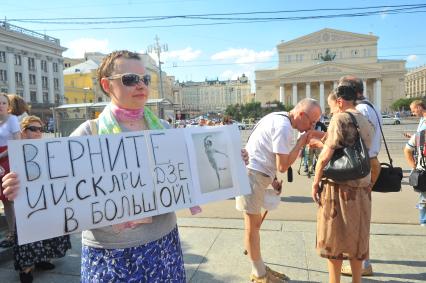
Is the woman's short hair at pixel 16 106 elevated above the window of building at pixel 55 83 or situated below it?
below

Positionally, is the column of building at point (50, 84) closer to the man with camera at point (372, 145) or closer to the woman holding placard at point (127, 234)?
the man with camera at point (372, 145)

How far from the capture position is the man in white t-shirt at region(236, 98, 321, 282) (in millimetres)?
3119

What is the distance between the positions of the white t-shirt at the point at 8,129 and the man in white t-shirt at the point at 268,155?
107 inches

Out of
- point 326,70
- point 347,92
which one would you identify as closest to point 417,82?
point 326,70

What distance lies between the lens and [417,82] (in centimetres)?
12888

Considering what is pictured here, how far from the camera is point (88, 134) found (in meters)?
2.04

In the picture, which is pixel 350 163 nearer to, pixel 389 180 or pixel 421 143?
pixel 389 180

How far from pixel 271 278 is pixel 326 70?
283 feet

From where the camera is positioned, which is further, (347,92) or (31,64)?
(31,64)

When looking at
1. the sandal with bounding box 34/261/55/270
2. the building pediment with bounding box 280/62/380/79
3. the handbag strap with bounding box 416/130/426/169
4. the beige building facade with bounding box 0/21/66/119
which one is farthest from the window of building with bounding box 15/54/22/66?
the handbag strap with bounding box 416/130/426/169

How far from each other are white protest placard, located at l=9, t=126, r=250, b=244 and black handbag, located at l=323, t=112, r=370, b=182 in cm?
99

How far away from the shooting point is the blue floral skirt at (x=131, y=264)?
1902mm

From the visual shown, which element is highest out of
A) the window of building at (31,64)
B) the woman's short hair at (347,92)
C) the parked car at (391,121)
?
the window of building at (31,64)

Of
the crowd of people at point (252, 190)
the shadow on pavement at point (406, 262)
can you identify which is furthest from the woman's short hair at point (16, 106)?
the shadow on pavement at point (406, 262)
